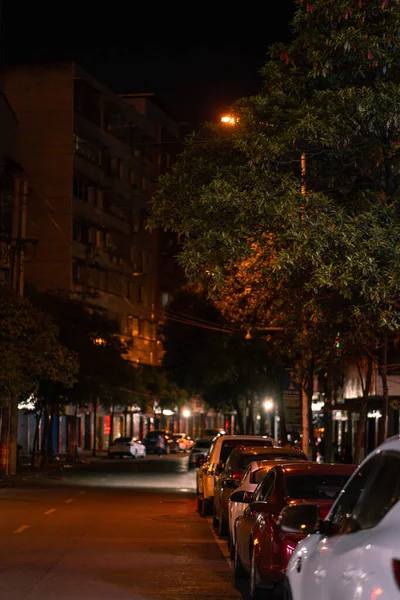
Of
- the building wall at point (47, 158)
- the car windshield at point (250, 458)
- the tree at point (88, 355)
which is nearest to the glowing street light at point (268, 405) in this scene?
the tree at point (88, 355)

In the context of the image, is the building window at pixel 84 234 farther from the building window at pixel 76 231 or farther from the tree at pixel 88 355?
the tree at pixel 88 355

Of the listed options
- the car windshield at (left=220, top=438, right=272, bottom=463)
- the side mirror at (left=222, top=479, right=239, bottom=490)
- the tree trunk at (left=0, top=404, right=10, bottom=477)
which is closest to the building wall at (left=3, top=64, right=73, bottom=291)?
the tree trunk at (left=0, top=404, right=10, bottom=477)

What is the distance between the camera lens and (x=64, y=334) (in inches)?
2398

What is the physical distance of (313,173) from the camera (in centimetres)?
1545

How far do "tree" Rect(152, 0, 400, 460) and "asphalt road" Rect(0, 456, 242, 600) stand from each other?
3.78 meters

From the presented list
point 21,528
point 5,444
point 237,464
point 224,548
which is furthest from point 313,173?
point 5,444

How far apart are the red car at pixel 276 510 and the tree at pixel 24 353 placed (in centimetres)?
2625

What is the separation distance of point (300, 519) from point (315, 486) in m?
6.37

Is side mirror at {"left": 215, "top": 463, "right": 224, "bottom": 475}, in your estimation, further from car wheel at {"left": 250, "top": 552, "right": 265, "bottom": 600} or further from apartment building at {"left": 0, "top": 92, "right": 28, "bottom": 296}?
apartment building at {"left": 0, "top": 92, "right": 28, "bottom": 296}

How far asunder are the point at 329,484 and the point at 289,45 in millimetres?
6005

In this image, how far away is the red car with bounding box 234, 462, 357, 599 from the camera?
39.6 feet

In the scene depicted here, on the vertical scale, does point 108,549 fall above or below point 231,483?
below

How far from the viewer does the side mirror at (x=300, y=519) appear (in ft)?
22.9

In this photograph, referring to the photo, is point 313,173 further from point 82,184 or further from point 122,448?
point 82,184
